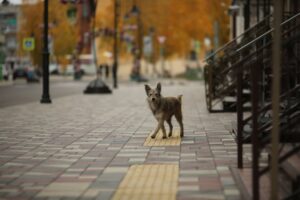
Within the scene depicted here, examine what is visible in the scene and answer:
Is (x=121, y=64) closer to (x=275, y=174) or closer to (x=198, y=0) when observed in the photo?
(x=198, y=0)

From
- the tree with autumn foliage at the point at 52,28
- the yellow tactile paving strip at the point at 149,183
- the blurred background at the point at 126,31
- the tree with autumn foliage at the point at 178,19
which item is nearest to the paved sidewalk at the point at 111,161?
the yellow tactile paving strip at the point at 149,183

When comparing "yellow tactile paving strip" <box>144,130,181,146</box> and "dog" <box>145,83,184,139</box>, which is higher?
"dog" <box>145,83,184,139</box>

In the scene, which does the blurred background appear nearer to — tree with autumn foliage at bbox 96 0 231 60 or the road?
tree with autumn foliage at bbox 96 0 231 60

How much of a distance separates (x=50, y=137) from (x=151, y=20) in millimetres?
59129

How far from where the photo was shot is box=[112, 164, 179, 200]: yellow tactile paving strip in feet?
22.7

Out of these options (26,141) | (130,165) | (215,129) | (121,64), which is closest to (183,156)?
(130,165)

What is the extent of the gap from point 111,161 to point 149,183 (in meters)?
1.84

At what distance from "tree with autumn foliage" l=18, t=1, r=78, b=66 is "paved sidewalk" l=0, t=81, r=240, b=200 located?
4850 cm

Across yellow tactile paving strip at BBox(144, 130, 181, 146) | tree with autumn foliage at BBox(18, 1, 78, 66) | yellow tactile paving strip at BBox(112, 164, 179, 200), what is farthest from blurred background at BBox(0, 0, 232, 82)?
yellow tactile paving strip at BBox(112, 164, 179, 200)

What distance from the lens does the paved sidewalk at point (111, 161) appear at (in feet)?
23.7

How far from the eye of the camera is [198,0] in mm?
51031

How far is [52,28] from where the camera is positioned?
69.9 m

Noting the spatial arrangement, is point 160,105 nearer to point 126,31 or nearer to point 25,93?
point 25,93

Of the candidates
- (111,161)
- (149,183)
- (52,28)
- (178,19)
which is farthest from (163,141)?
(52,28)
